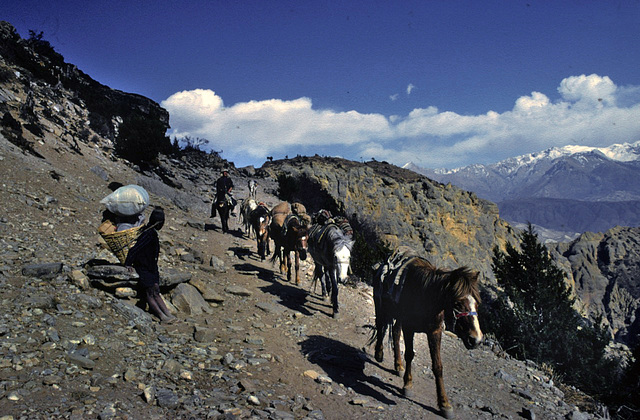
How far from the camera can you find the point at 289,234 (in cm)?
1126

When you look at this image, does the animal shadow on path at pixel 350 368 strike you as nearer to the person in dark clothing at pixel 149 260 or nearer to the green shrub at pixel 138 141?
the person in dark clothing at pixel 149 260

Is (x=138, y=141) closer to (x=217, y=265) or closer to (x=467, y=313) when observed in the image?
(x=217, y=265)

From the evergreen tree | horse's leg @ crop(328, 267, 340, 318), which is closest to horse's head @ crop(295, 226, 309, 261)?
horse's leg @ crop(328, 267, 340, 318)

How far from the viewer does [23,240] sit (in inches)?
279

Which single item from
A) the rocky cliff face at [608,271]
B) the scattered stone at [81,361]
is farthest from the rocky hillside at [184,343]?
the rocky cliff face at [608,271]

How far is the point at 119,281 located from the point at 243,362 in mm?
2711

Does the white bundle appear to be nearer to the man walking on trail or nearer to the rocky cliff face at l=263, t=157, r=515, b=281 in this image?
the man walking on trail

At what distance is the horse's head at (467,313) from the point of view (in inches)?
174

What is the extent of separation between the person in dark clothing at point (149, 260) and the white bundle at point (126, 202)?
0.93ft

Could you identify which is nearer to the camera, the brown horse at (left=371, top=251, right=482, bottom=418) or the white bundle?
the brown horse at (left=371, top=251, right=482, bottom=418)

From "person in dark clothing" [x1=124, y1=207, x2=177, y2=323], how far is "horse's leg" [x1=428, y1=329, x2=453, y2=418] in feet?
14.8

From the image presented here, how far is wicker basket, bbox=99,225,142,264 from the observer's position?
571 centimetres

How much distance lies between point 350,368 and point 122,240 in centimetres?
456

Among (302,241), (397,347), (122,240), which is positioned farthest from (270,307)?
(122,240)
